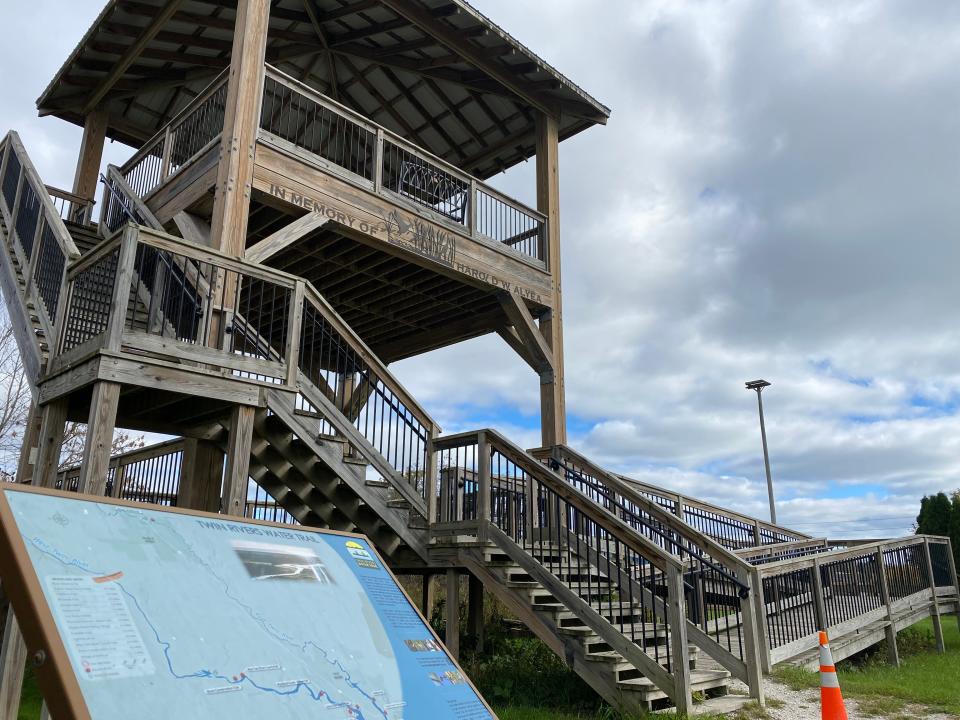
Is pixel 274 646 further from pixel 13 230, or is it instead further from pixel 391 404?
pixel 13 230

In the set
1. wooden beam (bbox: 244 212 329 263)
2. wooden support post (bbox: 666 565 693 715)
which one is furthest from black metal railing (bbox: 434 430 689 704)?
wooden beam (bbox: 244 212 329 263)

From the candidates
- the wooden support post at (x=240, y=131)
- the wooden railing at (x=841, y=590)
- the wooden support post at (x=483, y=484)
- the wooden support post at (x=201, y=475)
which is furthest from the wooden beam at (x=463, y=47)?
the wooden railing at (x=841, y=590)

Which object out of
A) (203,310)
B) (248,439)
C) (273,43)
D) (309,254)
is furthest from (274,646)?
(273,43)

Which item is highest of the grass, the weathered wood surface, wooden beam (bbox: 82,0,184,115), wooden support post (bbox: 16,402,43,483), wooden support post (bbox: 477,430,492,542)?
wooden beam (bbox: 82,0,184,115)

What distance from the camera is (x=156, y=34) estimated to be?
11859 millimetres

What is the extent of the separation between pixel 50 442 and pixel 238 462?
1757 mm

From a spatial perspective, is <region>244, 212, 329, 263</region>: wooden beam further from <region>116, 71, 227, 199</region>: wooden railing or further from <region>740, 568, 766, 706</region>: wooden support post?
<region>740, 568, 766, 706</region>: wooden support post

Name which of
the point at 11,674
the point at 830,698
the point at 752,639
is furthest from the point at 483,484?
the point at 11,674

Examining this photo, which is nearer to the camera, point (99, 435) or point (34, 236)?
point (99, 435)

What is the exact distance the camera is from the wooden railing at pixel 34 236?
25.0 feet

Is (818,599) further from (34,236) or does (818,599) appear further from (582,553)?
(34,236)

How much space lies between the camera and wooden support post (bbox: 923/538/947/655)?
13520 mm

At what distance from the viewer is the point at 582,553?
8.64m

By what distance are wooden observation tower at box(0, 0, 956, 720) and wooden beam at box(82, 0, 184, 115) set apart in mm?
53
